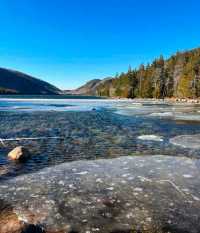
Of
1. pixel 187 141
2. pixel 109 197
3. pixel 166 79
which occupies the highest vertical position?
pixel 166 79

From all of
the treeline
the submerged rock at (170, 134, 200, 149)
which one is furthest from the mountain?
the submerged rock at (170, 134, 200, 149)

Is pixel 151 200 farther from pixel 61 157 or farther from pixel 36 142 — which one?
pixel 36 142

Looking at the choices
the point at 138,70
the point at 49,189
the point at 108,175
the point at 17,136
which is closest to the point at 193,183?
the point at 108,175

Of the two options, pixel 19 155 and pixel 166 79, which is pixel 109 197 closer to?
pixel 19 155

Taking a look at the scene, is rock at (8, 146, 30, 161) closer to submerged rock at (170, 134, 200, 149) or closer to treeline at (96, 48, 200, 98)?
submerged rock at (170, 134, 200, 149)

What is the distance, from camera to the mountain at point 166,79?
96312 mm

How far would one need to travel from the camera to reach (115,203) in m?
6.57

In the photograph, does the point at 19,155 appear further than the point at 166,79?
No

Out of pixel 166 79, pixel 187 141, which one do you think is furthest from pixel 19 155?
pixel 166 79

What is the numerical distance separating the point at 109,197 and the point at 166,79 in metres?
107

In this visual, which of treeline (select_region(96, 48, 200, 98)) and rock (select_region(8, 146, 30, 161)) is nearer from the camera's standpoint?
rock (select_region(8, 146, 30, 161))

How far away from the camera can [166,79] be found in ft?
359

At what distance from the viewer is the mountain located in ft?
316

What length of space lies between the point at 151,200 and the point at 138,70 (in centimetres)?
13349
